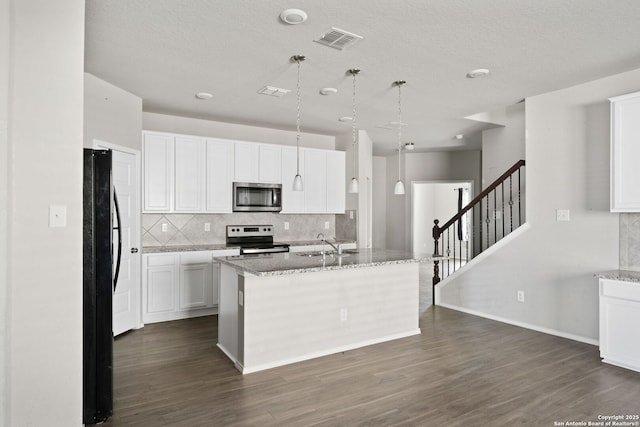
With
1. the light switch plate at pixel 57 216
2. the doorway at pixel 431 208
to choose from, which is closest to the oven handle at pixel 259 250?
the light switch plate at pixel 57 216

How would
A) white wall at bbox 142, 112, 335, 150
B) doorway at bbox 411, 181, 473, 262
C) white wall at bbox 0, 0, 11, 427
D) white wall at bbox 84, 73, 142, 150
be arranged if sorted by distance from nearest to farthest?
white wall at bbox 0, 0, 11, 427
white wall at bbox 84, 73, 142, 150
white wall at bbox 142, 112, 335, 150
doorway at bbox 411, 181, 473, 262

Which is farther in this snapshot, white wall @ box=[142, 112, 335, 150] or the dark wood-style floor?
white wall @ box=[142, 112, 335, 150]

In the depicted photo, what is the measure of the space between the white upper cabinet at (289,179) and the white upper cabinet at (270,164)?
0.07 metres

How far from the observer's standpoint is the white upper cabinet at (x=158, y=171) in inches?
194

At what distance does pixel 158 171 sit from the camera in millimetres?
5000

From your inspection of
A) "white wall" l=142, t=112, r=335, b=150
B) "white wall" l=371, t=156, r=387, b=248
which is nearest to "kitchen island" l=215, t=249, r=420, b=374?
"white wall" l=142, t=112, r=335, b=150

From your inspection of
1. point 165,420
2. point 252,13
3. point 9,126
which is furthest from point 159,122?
point 165,420

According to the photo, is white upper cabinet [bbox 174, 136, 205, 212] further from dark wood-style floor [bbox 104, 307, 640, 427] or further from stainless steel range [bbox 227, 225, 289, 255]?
dark wood-style floor [bbox 104, 307, 640, 427]

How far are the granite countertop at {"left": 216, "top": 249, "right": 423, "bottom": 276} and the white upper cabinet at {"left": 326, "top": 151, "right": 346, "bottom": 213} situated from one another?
224 centimetres

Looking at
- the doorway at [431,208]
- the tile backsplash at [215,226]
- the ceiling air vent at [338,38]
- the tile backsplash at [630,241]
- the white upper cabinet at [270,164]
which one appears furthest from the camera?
the doorway at [431,208]

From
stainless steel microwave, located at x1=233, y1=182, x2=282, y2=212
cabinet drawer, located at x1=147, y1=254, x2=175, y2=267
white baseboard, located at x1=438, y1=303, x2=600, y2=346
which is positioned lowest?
white baseboard, located at x1=438, y1=303, x2=600, y2=346

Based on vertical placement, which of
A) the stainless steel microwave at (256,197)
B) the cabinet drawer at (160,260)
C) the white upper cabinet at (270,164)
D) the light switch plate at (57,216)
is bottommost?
the cabinet drawer at (160,260)

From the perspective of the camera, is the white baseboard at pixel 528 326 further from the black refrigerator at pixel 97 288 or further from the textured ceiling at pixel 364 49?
the black refrigerator at pixel 97 288

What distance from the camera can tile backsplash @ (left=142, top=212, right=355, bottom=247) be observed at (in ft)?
17.3
